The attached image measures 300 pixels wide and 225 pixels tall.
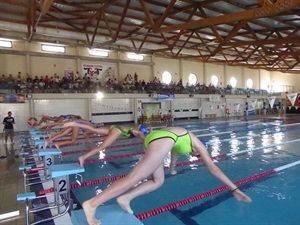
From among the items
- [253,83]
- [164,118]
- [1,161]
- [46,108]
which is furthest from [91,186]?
[253,83]

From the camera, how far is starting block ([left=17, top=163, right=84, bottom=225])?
314 centimetres

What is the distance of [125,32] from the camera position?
55.6 feet

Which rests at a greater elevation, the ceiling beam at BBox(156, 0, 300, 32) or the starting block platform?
the ceiling beam at BBox(156, 0, 300, 32)

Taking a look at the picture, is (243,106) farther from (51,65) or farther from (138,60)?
(51,65)

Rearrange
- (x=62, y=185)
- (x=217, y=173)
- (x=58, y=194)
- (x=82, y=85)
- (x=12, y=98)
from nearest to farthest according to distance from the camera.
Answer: (x=217, y=173) < (x=58, y=194) < (x=62, y=185) < (x=12, y=98) < (x=82, y=85)

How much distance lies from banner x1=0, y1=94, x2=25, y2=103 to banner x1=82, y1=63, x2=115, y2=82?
522cm

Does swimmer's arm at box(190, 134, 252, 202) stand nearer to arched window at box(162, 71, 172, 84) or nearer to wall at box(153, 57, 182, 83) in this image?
wall at box(153, 57, 182, 83)

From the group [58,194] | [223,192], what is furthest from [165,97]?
[58,194]

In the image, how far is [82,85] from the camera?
1742 cm

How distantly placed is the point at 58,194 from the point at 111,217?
1.47 metres

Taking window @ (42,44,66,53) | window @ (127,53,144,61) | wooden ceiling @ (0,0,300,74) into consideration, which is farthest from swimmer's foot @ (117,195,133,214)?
window @ (127,53,144,61)

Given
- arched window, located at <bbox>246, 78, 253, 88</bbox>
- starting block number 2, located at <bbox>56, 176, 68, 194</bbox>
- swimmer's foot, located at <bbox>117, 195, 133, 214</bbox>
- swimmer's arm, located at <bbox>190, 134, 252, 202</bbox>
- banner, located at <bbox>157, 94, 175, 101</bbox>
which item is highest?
arched window, located at <bbox>246, 78, 253, 88</bbox>

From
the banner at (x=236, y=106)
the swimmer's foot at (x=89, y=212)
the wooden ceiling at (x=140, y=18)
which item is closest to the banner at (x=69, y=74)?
the wooden ceiling at (x=140, y=18)

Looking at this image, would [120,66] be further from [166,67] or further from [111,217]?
[111,217]
